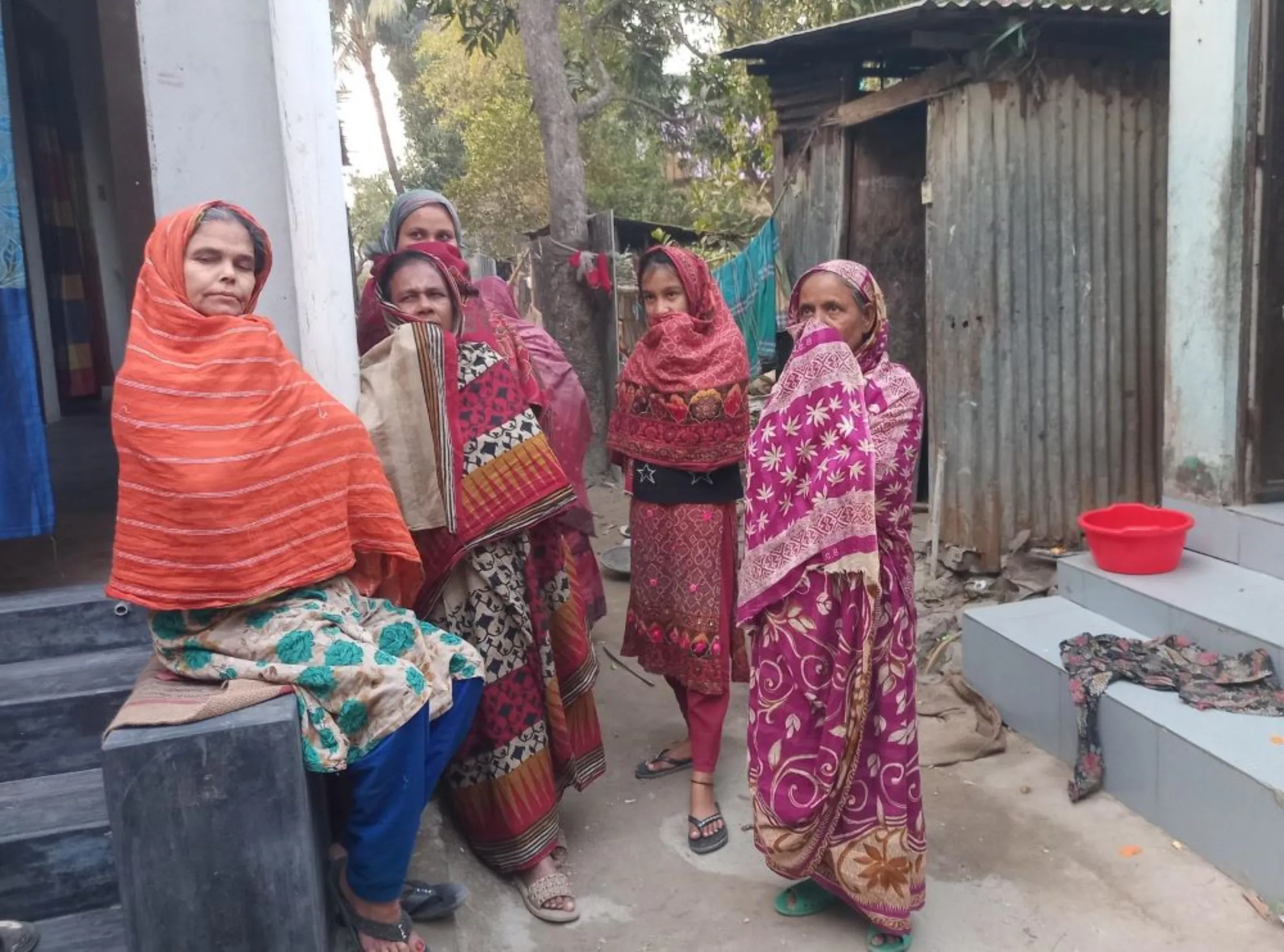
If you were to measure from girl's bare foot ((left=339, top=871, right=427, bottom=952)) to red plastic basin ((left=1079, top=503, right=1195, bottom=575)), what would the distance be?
2.94m

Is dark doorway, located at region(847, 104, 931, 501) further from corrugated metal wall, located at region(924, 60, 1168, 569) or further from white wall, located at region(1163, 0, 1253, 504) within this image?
white wall, located at region(1163, 0, 1253, 504)

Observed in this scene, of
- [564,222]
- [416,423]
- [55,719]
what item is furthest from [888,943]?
[564,222]

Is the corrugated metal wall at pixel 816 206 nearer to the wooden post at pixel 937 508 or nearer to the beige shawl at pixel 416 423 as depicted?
the wooden post at pixel 937 508

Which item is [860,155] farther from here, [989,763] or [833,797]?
[833,797]

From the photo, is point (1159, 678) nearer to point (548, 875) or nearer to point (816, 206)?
point (548, 875)

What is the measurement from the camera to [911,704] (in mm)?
2461

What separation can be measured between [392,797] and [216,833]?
0.34 meters

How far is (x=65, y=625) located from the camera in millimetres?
2568

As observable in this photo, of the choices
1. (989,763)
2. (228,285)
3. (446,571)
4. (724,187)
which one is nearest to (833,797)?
(446,571)

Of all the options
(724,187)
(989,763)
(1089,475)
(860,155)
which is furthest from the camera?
(724,187)

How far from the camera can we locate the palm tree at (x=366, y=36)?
2316 cm

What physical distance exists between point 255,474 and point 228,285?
398 mm

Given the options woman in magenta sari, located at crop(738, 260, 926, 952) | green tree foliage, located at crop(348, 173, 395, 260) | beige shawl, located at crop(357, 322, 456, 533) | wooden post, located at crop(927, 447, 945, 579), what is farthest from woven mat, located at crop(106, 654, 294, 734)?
green tree foliage, located at crop(348, 173, 395, 260)

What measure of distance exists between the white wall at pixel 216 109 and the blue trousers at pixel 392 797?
1.18 meters
